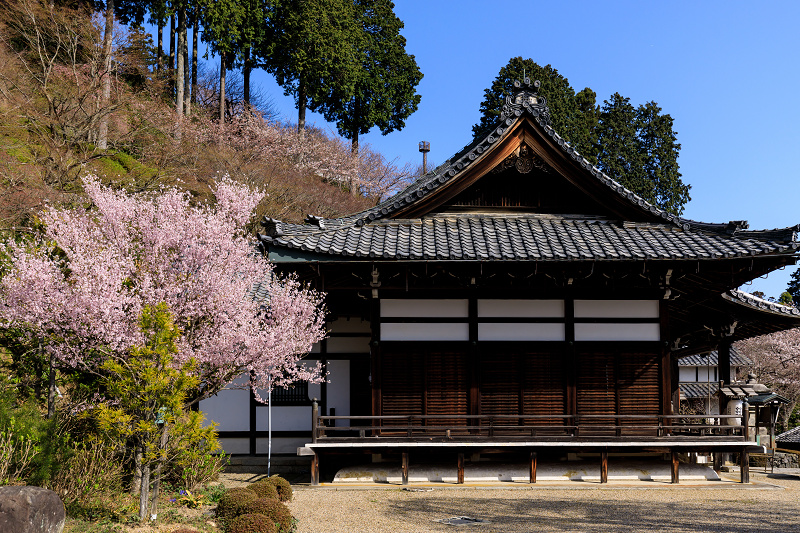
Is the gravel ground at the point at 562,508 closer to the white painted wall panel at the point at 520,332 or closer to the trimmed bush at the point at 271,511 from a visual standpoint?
the trimmed bush at the point at 271,511

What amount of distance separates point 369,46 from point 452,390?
39.6 meters

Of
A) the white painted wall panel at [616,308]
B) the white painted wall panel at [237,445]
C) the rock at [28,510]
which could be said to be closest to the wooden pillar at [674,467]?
the white painted wall panel at [616,308]

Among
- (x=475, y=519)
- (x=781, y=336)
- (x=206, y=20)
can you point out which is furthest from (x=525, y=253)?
(x=206, y=20)

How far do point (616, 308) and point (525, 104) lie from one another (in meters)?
5.32

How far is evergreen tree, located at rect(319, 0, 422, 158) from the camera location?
49.2 m

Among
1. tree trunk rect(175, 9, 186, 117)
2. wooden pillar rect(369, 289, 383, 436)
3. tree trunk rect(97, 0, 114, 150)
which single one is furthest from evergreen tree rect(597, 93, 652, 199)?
wooden pillar rect(369, 289, 383, 436)

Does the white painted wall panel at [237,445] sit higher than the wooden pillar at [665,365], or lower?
lower

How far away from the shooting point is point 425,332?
15492 millimetres

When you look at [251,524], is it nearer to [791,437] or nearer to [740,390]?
[740,390]

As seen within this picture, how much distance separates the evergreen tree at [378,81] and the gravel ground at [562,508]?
38284mm

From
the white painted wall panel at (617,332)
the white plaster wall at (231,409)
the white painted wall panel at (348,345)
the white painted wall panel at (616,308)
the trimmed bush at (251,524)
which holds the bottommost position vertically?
the trimmed bush at (251,524)

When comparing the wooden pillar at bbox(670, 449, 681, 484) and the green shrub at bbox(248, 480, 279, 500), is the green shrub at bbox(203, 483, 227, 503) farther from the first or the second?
the wooden pillar at bbox(670, 449, 681, 484)

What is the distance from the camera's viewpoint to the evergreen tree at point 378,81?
49.2 metres

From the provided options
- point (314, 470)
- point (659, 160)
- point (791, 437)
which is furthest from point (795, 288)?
point (314, 470)
